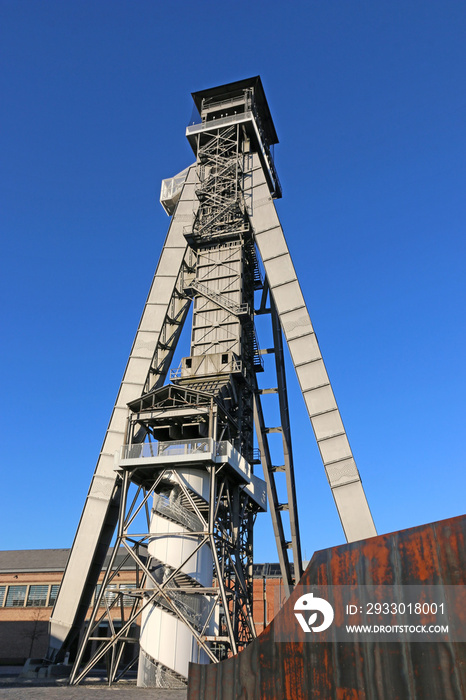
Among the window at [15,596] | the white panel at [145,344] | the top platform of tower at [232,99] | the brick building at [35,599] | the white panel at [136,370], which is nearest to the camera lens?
the white panel at [136,370]

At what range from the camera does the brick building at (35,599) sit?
1603 inches

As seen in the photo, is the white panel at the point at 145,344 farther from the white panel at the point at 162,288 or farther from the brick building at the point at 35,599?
the brick building at the point at 35,599

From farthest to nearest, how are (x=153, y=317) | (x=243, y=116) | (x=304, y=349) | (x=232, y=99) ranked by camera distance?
1. (x=232, y=99)
2. (x=243, y=116)
3. (x=153, y=317)
4. (x=304, y=349)

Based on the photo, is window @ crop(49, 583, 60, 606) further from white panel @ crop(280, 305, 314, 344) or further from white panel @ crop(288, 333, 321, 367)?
white panel @ crop(280, 305, 314, 344)

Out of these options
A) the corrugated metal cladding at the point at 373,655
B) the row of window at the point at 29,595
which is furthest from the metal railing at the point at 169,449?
the row of window at the point at 29,595

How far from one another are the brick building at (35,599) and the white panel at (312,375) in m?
23.5

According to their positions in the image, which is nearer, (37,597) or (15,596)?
(37,597)

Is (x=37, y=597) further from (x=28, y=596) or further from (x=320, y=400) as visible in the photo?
(x=320, y=400)

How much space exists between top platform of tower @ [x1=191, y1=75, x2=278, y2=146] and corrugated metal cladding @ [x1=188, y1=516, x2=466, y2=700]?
105 feet

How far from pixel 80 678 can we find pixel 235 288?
18.9 meters

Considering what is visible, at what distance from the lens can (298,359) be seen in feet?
82.2

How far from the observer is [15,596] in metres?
43.9

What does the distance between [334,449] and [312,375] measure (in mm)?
3502

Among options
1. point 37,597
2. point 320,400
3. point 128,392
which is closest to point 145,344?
point 128,392
